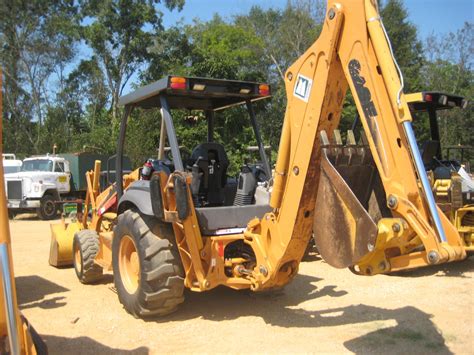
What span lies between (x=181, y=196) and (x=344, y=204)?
184 cm

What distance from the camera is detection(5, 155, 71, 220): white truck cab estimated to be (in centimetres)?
1761

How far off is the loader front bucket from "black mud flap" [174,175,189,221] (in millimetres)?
3757

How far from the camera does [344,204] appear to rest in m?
3.64

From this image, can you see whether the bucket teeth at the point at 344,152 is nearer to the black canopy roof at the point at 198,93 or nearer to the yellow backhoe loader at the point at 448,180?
the black canopy roof at the point at 198,93

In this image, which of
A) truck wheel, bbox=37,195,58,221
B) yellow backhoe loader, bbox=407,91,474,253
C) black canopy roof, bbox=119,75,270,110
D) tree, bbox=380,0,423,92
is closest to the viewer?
black canopy roof, bbox=119,75,270,110

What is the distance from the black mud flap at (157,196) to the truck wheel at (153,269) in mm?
319

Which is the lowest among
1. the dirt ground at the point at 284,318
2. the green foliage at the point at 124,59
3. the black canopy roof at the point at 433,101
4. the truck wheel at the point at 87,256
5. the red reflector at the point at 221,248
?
the dirt ground at the point at 284,318

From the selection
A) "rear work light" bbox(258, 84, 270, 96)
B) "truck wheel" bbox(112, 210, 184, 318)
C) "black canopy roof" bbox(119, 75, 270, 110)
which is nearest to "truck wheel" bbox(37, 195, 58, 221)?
"black canopy roof" bbox(119, 75, 270, 110)

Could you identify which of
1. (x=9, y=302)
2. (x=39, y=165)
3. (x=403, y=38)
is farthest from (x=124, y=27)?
(x=9, y=302)

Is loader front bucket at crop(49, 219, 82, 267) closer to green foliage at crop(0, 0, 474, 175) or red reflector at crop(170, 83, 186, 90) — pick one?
red reflector at crop(170, 83, 186, 90)

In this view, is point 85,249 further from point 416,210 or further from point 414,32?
point 414,32

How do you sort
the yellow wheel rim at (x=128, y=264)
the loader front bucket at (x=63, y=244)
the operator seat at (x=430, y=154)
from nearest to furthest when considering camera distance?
the yellow wheel rim at (x=128, y=264) < the loader front bucket at (x=63, y=244) < the operator seat at (x=430, y=154)

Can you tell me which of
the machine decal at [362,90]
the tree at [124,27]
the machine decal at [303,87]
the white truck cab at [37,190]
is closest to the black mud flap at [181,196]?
the machine decal at [303,87]

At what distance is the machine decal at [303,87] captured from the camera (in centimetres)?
404
